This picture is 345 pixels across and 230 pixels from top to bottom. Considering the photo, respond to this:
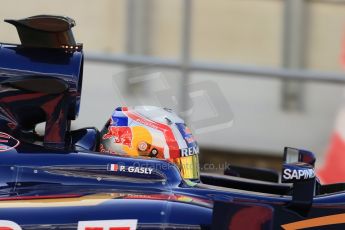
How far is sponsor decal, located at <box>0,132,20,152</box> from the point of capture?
13.7ft

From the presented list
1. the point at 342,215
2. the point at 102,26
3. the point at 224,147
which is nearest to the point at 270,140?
the point at 224,147

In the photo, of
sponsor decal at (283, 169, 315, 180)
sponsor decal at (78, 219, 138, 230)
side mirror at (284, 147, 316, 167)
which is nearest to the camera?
sponsor decal at (78, 219, 138, 230)

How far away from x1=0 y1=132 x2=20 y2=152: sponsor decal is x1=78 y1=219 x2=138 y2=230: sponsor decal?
523mm

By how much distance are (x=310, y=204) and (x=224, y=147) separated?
3953 mm

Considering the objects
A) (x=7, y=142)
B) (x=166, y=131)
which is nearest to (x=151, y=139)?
(x=166, y=131)

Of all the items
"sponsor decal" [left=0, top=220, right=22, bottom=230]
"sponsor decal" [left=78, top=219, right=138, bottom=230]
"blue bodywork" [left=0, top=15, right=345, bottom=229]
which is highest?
"blue bodywork" [left=0, top=15, right=345, bottom=229]

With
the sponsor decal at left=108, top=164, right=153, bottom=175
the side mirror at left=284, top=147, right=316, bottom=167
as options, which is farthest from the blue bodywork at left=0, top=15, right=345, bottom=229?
the side mirror at left=284, top=147, right=316, bottom=167

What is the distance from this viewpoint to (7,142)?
13.8ft

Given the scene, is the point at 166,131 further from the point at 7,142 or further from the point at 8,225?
the point at 8,225

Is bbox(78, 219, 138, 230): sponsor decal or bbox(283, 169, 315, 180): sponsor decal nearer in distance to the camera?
bbox(78, 219, 138, 230): sponsor decal

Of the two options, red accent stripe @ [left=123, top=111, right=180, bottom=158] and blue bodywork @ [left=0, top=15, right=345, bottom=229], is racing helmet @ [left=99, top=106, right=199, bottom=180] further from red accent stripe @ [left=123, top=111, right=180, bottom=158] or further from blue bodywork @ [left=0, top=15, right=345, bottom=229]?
blue bodywork @ [left=0, top=15, right=345, bottom=229]

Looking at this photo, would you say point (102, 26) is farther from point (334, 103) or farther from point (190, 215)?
point (190, 215)

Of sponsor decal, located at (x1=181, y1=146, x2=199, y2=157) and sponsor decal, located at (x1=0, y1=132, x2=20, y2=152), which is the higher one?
sponsor decal, located at (x1=0, y1=132, x2=20, y2=152)

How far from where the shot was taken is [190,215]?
390 centimetres
